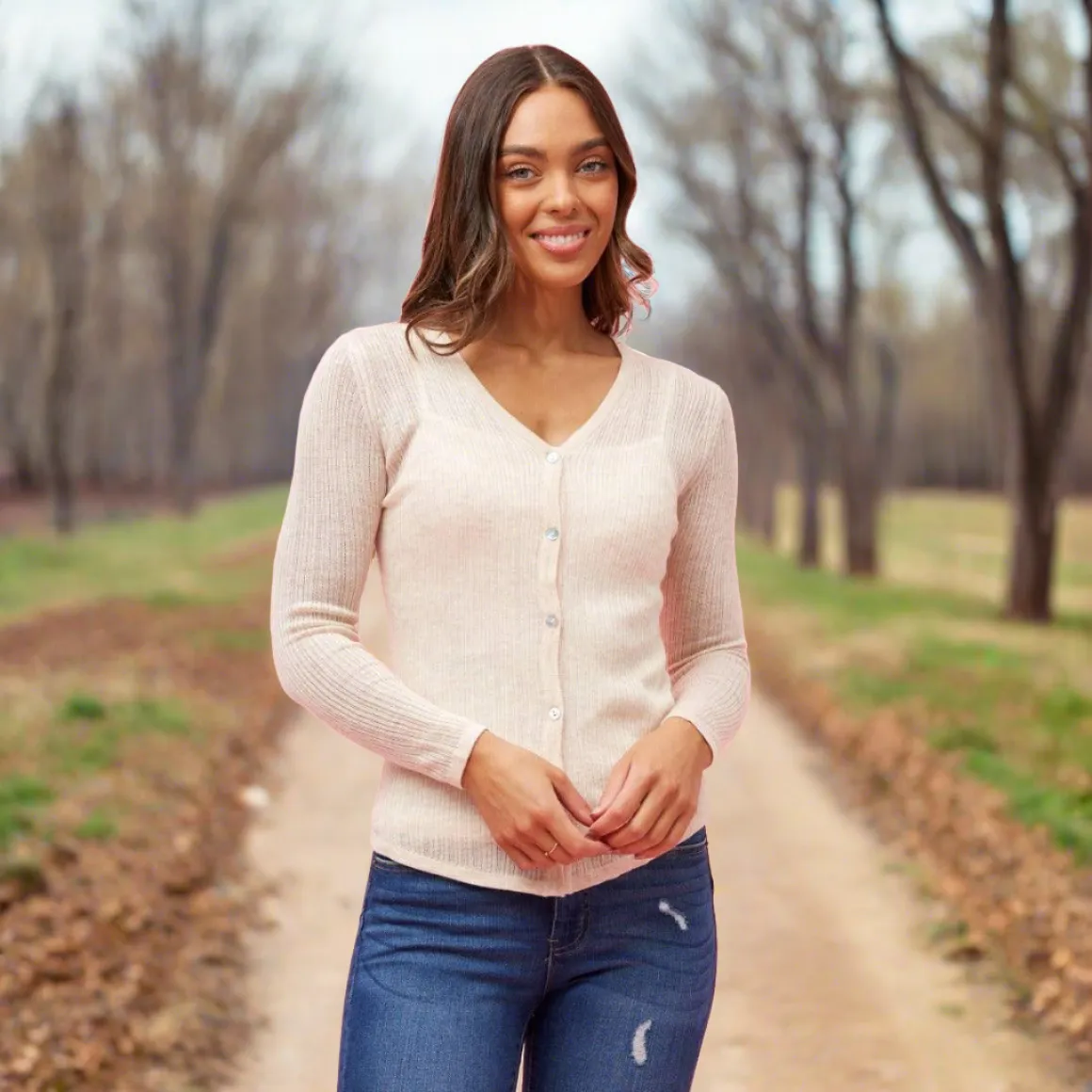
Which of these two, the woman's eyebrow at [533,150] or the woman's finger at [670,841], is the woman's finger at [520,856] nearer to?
the woman's finger at [670,841]

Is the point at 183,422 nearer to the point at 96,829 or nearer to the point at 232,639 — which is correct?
the point at 232,639

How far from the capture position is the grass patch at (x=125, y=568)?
13859mm

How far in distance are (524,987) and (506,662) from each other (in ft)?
1.27

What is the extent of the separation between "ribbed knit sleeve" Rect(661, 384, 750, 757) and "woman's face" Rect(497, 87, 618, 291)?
0.96 ft

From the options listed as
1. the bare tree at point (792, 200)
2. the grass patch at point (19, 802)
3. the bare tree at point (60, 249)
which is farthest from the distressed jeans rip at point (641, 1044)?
the bare tree at point (60, 249)

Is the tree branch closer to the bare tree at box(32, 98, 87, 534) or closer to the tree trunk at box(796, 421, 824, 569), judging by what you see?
the tree trunk at box(796, 421, 824, 569)

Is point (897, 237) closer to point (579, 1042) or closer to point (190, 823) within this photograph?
point (190, 823)

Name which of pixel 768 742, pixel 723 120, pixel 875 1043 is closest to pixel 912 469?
pixel 723 120

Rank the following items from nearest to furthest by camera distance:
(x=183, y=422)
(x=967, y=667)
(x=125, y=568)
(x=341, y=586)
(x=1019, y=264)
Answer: (x=341, y=586)
(x=967, y=667)
(x=1019, y=264)
(x=125, y=568)
(x=183, y=422)

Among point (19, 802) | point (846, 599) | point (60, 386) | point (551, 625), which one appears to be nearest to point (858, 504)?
point (846, 599)

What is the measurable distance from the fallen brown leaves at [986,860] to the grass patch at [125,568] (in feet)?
24.5

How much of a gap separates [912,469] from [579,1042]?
5328 centimetres

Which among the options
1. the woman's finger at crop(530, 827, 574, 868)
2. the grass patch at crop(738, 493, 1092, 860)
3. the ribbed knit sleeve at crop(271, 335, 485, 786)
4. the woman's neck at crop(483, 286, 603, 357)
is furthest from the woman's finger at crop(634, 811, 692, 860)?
the grass patch at crop(738, 493, 1092, 860)

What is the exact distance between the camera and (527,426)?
191 cm
